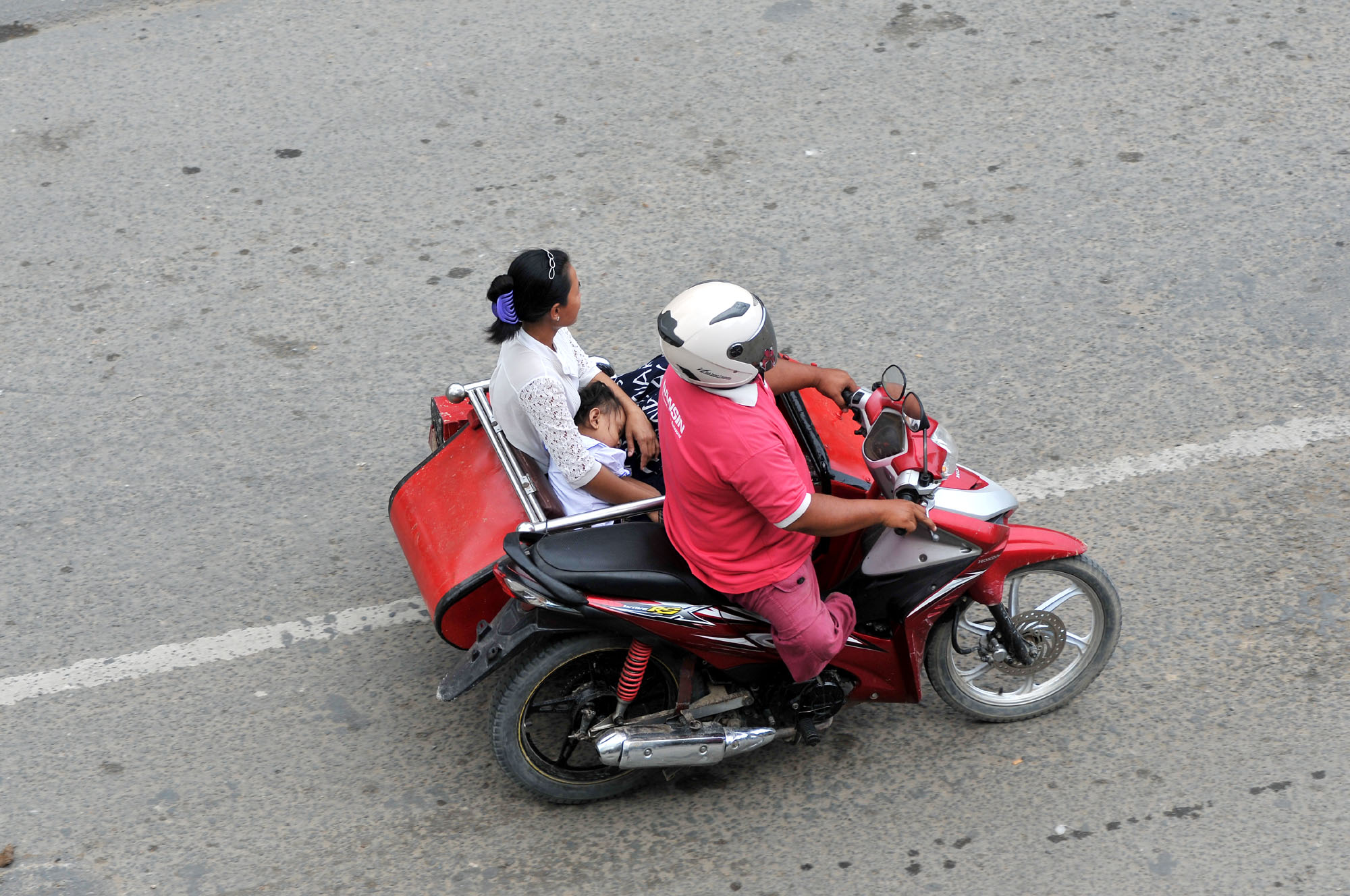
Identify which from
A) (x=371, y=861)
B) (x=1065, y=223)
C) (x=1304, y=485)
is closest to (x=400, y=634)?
(x=371, y=861)

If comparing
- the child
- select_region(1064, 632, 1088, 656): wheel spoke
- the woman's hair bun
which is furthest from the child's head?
select_region(1064, 632, 1088, 656): wheel spoke

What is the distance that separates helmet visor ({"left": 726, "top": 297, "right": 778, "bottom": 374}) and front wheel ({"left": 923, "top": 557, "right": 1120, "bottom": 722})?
1.16 meters

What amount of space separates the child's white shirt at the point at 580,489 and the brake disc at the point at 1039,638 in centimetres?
135

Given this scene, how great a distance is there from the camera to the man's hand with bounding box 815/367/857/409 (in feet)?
13.0

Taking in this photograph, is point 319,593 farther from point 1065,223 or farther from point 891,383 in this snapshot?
point 1065,223

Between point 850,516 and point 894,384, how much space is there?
37cm

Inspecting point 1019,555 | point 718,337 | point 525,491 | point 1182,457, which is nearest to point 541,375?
point 525,491

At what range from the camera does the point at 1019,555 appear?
3.79 meters

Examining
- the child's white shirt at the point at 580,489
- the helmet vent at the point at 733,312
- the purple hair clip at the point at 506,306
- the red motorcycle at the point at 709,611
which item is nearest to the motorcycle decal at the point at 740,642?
the red motorcycle at the point at 709,611

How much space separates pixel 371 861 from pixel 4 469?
269cm

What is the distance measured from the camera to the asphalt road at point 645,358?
3.86 m

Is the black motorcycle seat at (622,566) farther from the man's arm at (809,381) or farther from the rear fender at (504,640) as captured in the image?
the man's arm at (809,381)

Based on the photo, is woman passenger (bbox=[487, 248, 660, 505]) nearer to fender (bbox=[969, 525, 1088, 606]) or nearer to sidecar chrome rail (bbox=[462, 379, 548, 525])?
sidecar chrome rail (bbox=[462, 379, 548, 525])

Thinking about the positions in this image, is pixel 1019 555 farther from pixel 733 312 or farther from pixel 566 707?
pixel 566 707
